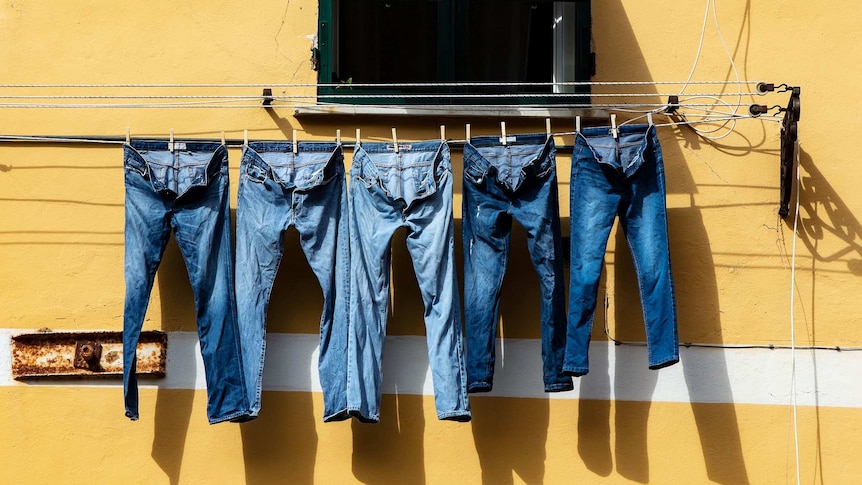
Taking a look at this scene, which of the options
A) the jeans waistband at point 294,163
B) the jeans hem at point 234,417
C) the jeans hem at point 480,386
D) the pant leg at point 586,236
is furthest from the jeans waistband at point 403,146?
the jeans hem at point 234,417

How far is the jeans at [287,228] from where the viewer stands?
15.6 feet

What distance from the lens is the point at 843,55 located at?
16.8 feet

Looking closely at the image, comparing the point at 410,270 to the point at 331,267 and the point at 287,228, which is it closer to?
the point at 331,267

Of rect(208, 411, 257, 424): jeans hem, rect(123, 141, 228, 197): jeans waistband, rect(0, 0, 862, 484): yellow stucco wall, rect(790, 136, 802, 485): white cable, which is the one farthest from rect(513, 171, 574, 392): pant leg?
rect(123, 141, 228, 197): jeans waistband

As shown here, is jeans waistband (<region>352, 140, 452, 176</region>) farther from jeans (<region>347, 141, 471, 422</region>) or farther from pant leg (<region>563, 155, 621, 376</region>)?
pant leg (<region>563, 155, 621, 376</region>)

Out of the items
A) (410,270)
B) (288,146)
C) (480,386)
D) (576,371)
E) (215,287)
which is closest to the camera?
(576,371)

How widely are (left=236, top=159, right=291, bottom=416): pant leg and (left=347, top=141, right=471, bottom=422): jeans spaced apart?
1.24 feet

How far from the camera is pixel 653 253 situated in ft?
15.6

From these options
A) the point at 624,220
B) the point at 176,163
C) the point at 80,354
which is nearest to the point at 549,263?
the point at 624,220

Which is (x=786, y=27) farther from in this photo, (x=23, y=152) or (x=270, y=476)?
(x=23, y=152)

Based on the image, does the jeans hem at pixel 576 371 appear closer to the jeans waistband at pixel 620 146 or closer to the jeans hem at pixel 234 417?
the jeans waistband at pixel 620 146

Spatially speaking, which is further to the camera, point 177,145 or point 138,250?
point 177,145

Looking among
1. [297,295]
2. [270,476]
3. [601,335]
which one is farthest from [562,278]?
[270,476]

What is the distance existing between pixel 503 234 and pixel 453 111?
2.32ft
